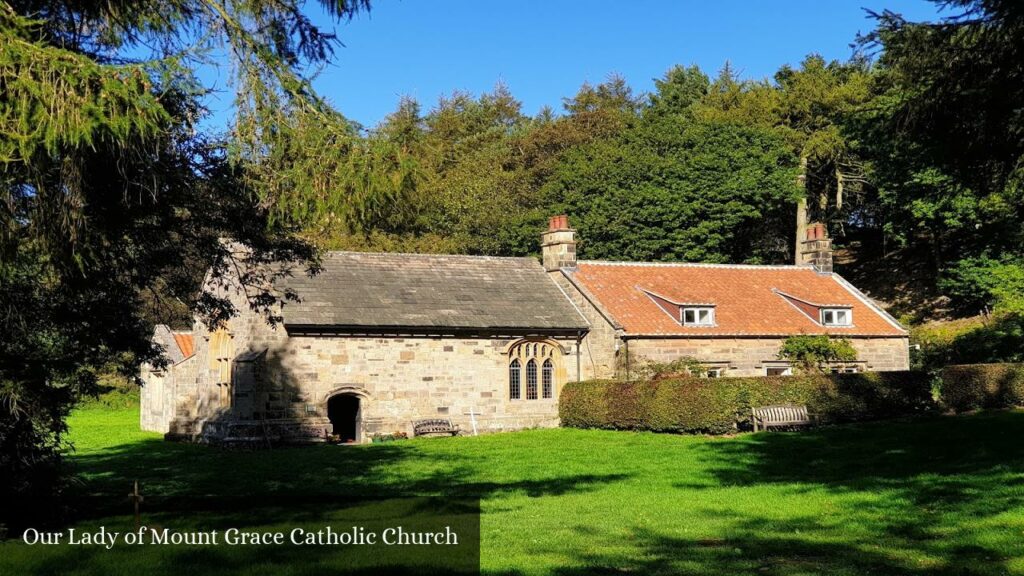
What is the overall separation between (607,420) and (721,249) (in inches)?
913

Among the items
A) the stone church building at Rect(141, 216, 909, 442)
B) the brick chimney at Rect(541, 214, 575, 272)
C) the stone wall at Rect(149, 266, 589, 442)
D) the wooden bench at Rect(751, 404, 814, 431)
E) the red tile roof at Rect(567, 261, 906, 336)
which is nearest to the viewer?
the wooden bench at Rect(751, 404, 814, 431)

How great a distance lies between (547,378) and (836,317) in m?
11.6

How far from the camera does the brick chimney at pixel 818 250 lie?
41812 millimetres

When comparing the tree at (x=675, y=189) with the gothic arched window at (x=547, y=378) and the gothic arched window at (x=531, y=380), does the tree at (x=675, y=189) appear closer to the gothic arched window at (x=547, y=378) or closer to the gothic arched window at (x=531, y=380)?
the gothic arched window at (x=547, y=378)

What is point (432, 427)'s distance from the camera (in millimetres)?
30844

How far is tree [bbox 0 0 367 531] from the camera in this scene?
8883 mm

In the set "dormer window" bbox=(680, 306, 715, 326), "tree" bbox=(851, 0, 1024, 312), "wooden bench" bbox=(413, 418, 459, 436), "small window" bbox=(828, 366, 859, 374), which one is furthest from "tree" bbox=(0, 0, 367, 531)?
"small window" bbox=(828, 366, 859, 374)

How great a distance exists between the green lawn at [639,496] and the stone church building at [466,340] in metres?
2.33

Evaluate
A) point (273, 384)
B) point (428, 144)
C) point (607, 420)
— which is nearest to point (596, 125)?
point (607, 420)

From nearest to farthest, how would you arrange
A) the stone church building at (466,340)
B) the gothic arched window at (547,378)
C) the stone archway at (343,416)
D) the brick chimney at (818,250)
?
the stone church building at (466,340)
the stone archway at (343,416)
the gothic arched window at (547,378)
the brick chimney at (818,250)

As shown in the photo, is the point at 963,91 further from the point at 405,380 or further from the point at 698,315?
the point at 698,315

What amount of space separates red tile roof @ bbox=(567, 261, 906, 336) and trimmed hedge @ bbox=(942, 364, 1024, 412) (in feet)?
20.7

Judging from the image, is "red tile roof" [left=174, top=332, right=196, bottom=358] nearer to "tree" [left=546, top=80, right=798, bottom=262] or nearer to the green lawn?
the green lawn
